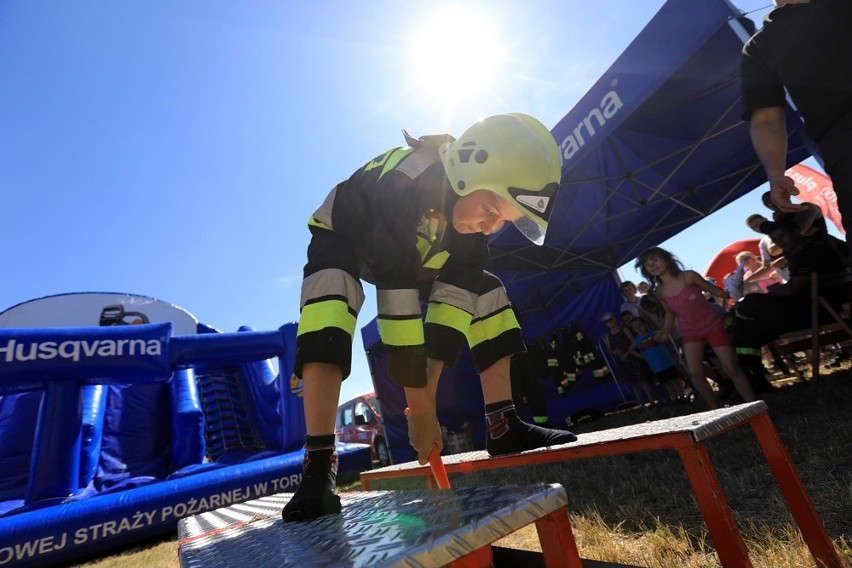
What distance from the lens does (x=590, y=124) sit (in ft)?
15.1

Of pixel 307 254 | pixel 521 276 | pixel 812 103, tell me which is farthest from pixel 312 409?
pixel 521 276

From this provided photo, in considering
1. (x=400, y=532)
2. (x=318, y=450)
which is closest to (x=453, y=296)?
(x=318, y=450)

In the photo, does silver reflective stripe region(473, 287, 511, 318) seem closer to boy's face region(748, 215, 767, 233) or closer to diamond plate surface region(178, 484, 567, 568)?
diamond plate surface region(178, 484, 567, 568)

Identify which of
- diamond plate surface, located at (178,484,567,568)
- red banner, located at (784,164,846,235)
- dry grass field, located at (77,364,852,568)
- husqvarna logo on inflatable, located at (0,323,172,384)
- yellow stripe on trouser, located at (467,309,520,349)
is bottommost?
dry grass field, located at (77,364,852,568)

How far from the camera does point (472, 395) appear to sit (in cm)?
955

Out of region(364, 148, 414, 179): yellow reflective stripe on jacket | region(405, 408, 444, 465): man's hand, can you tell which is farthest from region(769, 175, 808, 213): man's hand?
region(405, 408, 444, 465): man's hand

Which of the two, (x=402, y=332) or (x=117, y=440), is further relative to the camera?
(x=117, y=440)

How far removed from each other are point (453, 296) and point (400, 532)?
1182 mm

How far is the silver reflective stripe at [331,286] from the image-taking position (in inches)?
58.3

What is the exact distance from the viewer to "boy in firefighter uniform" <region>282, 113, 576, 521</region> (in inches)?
53.7

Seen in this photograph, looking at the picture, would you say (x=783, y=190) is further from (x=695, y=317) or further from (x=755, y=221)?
(x=755, y=221)

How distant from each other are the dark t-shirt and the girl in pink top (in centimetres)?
285

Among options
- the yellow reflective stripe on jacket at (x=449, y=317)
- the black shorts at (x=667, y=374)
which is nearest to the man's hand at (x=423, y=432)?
the yellow reflective stripe on jacket at (x=449, y=317)

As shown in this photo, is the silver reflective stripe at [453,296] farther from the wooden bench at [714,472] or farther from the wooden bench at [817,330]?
the wooden bench at [817,330]
